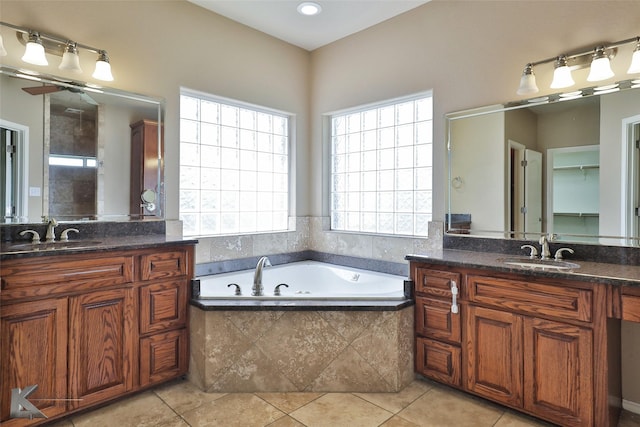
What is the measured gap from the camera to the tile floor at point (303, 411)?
1.90 m

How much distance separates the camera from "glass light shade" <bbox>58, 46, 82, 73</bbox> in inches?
84.7

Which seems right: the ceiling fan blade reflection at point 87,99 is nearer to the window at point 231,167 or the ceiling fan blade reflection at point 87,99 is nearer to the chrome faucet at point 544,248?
the window at point 231,167

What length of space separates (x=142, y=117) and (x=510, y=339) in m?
2.72

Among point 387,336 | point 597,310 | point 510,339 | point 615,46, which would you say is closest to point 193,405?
point 387,336

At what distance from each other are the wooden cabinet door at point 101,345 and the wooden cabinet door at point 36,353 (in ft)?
0.15

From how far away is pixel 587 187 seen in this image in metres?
2.16

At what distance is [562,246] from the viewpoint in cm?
222

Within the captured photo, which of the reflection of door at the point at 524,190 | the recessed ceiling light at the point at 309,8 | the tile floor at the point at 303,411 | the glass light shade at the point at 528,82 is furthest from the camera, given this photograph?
the recessed ceiling light at the point at 309,8

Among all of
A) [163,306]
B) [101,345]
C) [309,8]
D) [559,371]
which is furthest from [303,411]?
[309,8]

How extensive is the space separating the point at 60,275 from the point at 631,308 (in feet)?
8.79

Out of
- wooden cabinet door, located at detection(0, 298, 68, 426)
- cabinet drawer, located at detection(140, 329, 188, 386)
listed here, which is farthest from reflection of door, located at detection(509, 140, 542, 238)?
wooden cabinet door, located at detection(0, 298, 68, 426)

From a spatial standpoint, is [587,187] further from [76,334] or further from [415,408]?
[76,334]

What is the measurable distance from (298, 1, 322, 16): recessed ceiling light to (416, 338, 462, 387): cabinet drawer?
254cm

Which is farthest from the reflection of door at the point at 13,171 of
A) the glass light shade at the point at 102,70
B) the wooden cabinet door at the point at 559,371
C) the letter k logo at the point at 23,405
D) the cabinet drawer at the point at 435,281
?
the wooden cabinet door at the point at 559,371
